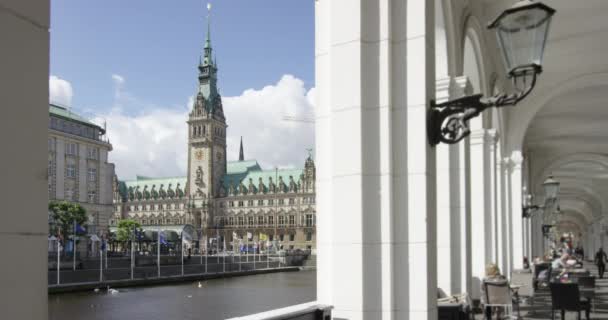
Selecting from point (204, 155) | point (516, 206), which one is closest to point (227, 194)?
point (204, 155)

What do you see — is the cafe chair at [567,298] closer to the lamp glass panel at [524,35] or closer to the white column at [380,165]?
the white column at [380,165]

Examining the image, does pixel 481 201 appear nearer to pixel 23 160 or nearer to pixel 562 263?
pixel 562 263

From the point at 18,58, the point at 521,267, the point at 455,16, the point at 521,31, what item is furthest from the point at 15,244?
the point at 521,267

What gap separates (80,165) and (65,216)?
35.2 feet

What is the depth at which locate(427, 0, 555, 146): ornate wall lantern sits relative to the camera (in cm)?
379

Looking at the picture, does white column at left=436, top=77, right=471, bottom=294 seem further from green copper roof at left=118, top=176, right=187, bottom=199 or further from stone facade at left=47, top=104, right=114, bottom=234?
green copper roof at left=118, top=176, right=187, bottom=199

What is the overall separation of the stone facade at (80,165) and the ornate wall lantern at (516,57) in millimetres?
60134

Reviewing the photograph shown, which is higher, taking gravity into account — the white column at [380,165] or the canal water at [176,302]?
the white column at [380,165]

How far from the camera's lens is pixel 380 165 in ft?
12.8

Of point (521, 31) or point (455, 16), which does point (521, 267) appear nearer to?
point (455, 16)

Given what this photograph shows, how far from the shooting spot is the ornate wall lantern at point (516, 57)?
3791mm

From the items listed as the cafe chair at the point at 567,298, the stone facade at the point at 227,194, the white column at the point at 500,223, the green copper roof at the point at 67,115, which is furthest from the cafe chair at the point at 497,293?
the stone facade at the point at 227,194

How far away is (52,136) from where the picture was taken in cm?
6056

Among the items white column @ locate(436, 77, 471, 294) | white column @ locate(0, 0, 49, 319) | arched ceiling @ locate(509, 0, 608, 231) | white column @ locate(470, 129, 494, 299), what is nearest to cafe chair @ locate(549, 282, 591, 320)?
white column @ locate(470, 129, 494, 299)
